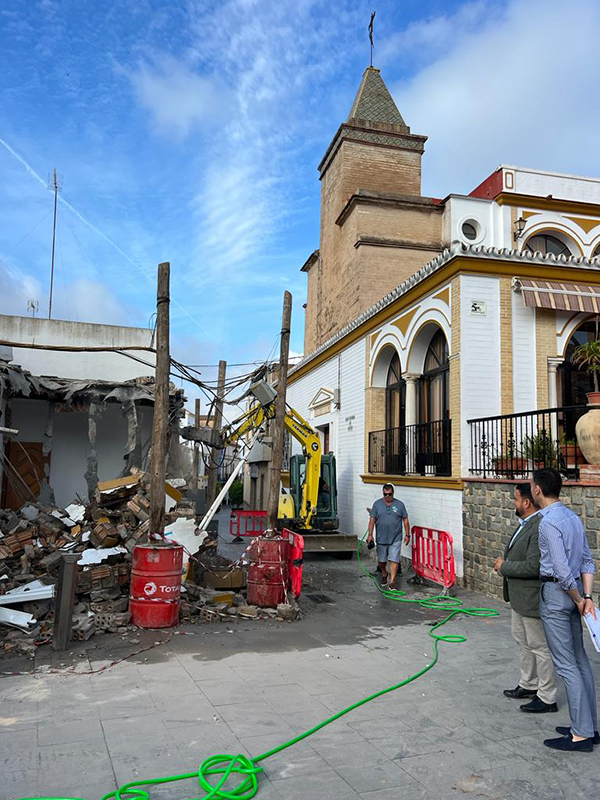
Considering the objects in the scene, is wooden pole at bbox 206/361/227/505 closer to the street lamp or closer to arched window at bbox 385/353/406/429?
arched window at bbox 385/353/406/429

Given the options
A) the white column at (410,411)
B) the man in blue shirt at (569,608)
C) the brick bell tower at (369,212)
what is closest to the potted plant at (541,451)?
the white column at (410,411)

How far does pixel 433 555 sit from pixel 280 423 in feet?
12.5

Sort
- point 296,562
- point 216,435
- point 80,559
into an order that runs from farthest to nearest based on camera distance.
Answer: point 216,435
point 296,562
point 80,559

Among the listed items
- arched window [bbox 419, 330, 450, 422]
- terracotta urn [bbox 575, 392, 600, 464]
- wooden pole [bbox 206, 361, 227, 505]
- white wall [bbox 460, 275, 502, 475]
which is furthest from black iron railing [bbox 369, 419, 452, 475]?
wooden pole [bbox 206, 361, 227, 505]

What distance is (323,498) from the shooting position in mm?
15891

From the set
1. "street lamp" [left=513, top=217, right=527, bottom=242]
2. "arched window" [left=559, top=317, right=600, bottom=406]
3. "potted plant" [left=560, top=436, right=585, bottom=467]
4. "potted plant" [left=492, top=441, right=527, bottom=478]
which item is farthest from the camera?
"street lamp" [left=513, top=217, right=527, bottom=242]

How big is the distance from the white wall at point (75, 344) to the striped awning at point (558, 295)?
9999 mm

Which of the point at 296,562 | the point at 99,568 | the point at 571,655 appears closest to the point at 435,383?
the point at 296,562

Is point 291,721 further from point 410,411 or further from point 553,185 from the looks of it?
point 553,185

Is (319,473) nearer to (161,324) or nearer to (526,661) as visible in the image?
(161,324)

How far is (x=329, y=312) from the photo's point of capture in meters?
25.0

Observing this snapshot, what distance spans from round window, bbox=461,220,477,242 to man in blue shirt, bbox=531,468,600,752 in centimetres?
1549

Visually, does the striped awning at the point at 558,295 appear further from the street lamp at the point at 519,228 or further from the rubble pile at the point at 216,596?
the rubble pile at the point at 216,596

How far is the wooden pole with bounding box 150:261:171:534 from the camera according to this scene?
821cm
